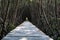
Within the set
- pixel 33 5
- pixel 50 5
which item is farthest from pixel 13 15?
pixel 50 5

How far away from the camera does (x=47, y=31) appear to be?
28.1 feet

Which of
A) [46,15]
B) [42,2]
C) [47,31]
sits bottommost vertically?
[47,31]

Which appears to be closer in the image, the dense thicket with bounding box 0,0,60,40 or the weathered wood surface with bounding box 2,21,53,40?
the weathered wood surface with bounding box 2,21,53,40

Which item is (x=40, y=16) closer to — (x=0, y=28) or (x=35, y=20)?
(x=35, y=20)

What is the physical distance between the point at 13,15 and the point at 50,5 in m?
1.75

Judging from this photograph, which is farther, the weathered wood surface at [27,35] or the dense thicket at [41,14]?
the dense thicket at [41,14]

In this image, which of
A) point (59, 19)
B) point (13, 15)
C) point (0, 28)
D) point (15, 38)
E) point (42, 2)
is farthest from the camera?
point (59, 19)

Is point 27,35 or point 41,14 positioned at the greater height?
point 27,35

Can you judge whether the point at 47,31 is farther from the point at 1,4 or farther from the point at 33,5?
the point at 1,4

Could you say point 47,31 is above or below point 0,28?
below

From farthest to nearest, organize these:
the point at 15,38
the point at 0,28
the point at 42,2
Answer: the point at 42,2 → the point at 0,28 → the point at 15,38

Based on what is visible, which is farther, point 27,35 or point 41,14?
point 41,14

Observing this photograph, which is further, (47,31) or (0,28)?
(47,31)

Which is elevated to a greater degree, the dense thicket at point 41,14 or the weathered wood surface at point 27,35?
the weathered wood surface at point 27,35
